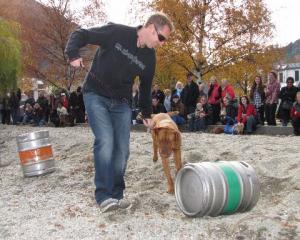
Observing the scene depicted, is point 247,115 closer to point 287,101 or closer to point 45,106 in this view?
point 287,101

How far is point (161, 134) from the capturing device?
22.1 ft

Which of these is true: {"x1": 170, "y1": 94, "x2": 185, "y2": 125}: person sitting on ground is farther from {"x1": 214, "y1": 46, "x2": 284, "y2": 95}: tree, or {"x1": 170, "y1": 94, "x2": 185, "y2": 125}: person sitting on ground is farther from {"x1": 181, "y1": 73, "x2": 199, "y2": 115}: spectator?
{"x1": 214, "y1": 46, "x2": 284, "y2": 95}: tree

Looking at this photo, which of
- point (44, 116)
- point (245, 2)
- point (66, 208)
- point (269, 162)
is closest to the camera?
point (66, 208)

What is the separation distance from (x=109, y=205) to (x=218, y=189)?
3.81 feet

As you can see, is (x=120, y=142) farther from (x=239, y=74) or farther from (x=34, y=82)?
(x=34, y=82)

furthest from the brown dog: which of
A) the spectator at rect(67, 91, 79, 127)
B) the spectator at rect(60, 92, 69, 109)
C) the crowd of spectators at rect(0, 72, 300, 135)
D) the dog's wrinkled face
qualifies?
the spectator at rect(60, 92, 69, 109)

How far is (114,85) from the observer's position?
5.06 metres

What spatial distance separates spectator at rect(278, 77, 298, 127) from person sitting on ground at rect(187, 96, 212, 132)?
2.01 metres

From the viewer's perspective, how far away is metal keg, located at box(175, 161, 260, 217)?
15.0ft

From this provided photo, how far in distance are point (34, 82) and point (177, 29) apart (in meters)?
10.8

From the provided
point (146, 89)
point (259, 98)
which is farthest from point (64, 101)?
point (146, 89)

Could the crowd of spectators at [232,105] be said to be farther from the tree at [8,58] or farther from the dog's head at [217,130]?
the tree at [8,58]

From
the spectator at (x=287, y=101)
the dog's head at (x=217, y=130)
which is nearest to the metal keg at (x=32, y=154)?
the dog's head at (x=217, y=130)

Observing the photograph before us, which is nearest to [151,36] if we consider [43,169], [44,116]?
[43,169]
